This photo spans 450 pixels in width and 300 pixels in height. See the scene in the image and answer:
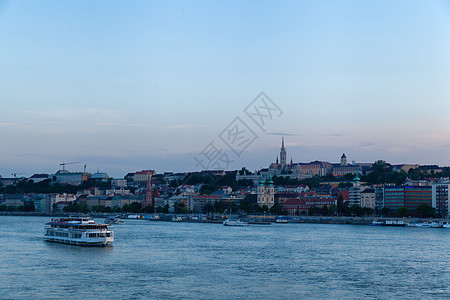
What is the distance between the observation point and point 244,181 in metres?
90.2

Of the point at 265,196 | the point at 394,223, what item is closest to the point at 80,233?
the point at 394,223

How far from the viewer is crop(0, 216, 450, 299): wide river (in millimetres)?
15094

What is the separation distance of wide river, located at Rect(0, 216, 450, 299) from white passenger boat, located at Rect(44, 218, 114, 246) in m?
0.46

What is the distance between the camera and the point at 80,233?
81.8ft

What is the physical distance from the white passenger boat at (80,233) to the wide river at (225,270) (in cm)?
46

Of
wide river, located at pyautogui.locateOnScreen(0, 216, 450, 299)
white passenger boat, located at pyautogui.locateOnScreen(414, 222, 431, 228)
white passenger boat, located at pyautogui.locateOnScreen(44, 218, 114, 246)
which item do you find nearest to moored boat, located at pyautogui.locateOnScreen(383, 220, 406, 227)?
white passenger boat, located at pyautogui.locateOnScreen(414, 222, 431, 228)

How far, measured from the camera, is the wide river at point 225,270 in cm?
1509

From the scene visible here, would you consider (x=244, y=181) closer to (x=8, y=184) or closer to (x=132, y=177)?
(x=132, y=177)

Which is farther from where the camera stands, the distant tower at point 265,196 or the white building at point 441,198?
the distant tower at point 265,196

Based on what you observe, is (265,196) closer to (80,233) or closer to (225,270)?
(80,233)

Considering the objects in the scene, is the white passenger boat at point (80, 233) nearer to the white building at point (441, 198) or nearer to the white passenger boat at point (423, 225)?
the white passenger boat at point (423, 225)

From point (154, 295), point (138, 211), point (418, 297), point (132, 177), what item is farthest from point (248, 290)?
point (132, 177)

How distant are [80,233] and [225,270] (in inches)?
321

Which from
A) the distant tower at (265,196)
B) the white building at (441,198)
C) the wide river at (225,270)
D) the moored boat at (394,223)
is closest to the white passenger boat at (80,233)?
the wide river at (225,270)
